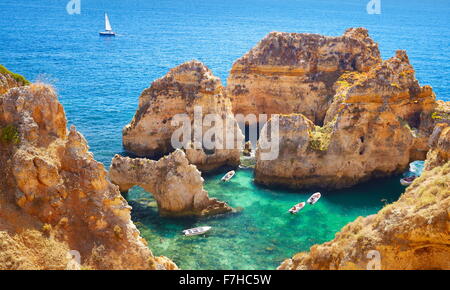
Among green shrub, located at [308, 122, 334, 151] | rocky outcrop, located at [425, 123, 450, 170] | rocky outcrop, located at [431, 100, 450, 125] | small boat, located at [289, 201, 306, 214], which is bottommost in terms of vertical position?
small boat, located at [289, 201, 306, 214]

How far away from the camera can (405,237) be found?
1559cm

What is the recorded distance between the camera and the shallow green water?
29.8m

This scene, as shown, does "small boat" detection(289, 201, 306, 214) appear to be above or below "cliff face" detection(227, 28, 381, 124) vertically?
below

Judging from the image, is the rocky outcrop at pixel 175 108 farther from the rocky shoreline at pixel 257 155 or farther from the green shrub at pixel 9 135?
the green shrub at pixel 9 135

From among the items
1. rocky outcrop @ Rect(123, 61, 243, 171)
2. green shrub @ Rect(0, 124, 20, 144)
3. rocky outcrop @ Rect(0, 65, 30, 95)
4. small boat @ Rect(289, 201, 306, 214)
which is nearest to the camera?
green shrub @ Rect(0, 124, 20, 144)

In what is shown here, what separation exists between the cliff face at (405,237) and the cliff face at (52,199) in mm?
7528

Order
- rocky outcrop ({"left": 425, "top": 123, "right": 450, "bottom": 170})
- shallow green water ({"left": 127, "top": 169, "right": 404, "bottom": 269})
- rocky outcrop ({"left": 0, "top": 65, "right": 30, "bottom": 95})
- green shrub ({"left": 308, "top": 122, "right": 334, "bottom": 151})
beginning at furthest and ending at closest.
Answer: green shrub ({"left": 308, "top": 122, "right": 334, "bottom": 151}) < shallow green water ({"left": 127, "top": 169, "right": 404, "bottom": 269}) < rocky outcrop ({"left": 425, "top": 123, "right": 450, "bottom": 170}) < rocky outcrop ({"left": 0, "top": 65, "right": 30, "bottom": 95})

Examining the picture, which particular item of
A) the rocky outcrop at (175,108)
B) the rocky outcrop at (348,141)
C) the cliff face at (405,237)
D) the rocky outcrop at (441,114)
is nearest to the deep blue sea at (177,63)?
the rocky outcrop at (348,141)

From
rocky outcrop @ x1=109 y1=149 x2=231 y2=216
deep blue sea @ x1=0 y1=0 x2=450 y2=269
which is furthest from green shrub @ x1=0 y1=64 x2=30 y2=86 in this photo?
rocky outcrop @ x1=109 y1=149 x2=231 y2=216

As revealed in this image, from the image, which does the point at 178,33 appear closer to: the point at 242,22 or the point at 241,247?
the point at 242,22

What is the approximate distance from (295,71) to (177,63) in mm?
49127

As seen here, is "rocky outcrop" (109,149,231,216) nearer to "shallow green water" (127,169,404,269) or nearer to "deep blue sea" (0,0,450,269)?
"shallow green water" (127,169,404,269)

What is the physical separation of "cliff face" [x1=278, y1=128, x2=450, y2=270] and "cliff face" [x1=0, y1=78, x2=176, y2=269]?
7.53 metres
